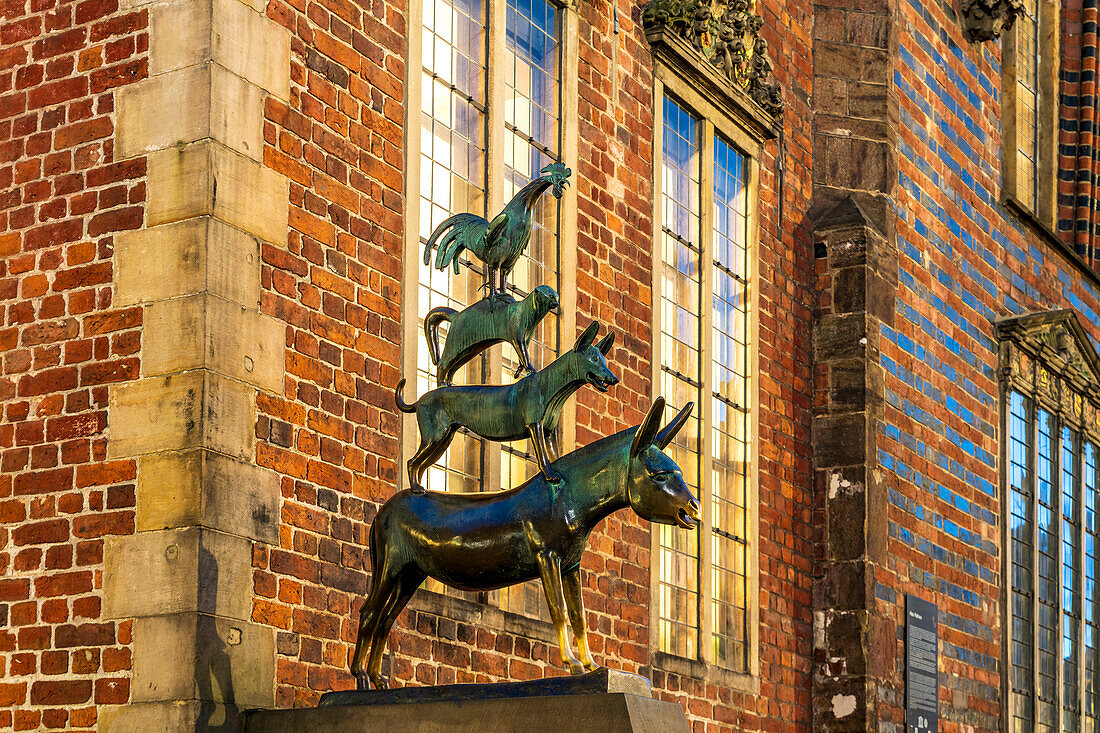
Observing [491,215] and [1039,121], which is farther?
[1039,121]

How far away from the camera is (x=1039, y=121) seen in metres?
17.8

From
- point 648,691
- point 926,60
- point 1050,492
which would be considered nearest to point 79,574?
point 648,691

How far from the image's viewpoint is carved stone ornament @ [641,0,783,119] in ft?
38.0

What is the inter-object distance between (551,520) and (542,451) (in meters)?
0.26

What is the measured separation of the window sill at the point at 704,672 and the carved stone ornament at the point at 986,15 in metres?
6.98

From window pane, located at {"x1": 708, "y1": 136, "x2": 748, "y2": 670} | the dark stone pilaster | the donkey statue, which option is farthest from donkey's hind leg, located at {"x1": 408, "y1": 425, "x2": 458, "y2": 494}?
the dark stone pilaster

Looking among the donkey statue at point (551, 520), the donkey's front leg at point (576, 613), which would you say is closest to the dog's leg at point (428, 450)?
the donkey statue at point (551, 520)

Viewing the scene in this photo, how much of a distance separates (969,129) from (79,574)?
10.6m

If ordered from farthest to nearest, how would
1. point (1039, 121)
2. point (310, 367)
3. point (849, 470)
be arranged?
point (1039, 121)
point (849, 470)
point (310, 367)

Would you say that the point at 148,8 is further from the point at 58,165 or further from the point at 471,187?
the point at 471,187

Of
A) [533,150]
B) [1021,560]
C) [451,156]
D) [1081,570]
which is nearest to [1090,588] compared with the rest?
[1081,570]

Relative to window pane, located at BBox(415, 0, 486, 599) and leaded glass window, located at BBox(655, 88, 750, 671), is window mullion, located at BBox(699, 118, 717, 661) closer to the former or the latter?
leaded glass window, located at BBox(655, 88, 750, 671)

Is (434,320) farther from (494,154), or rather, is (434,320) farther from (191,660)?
(494,154)

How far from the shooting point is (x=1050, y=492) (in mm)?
16359
